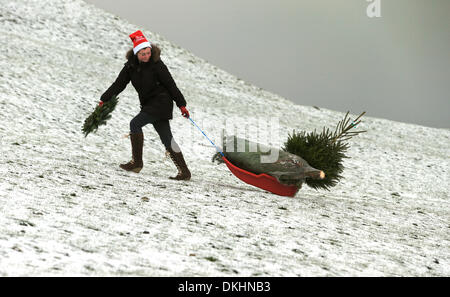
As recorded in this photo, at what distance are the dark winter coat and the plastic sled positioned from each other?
126 cm

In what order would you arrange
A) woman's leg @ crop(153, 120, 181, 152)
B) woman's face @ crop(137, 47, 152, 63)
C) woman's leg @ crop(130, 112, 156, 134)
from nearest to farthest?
woman's face @ crop(137, 47, 152, 63)
woman's leg @ crop(130, 112, 156, 134)
woman's leg @ crop(153, 120, 181, 152)

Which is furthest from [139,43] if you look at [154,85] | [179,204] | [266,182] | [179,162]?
[266,182]

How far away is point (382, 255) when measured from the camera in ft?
17.0

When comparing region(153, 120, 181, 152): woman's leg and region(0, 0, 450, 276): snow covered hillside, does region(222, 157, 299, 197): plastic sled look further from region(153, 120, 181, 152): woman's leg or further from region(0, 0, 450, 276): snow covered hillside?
region(153, 120, 181, 152): woman's leg

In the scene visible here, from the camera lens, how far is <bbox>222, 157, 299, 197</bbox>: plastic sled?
749 centimetres

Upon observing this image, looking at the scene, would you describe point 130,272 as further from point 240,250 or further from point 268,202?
point 268,202

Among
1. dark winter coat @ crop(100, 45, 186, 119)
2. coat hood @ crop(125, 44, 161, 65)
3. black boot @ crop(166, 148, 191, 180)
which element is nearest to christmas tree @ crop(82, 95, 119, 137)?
dark winter coat @ crop(100, 45, 186, 119)

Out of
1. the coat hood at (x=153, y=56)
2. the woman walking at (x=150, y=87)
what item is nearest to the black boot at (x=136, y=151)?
the woman walking at (x=150, y=87)

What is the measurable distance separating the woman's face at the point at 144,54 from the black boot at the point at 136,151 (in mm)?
1212

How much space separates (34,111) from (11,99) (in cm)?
67

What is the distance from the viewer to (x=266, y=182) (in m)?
7.55

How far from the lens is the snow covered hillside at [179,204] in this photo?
436cm

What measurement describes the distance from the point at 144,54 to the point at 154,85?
0.51 meters

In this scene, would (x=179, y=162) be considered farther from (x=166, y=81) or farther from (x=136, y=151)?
(x=166, y=81)
